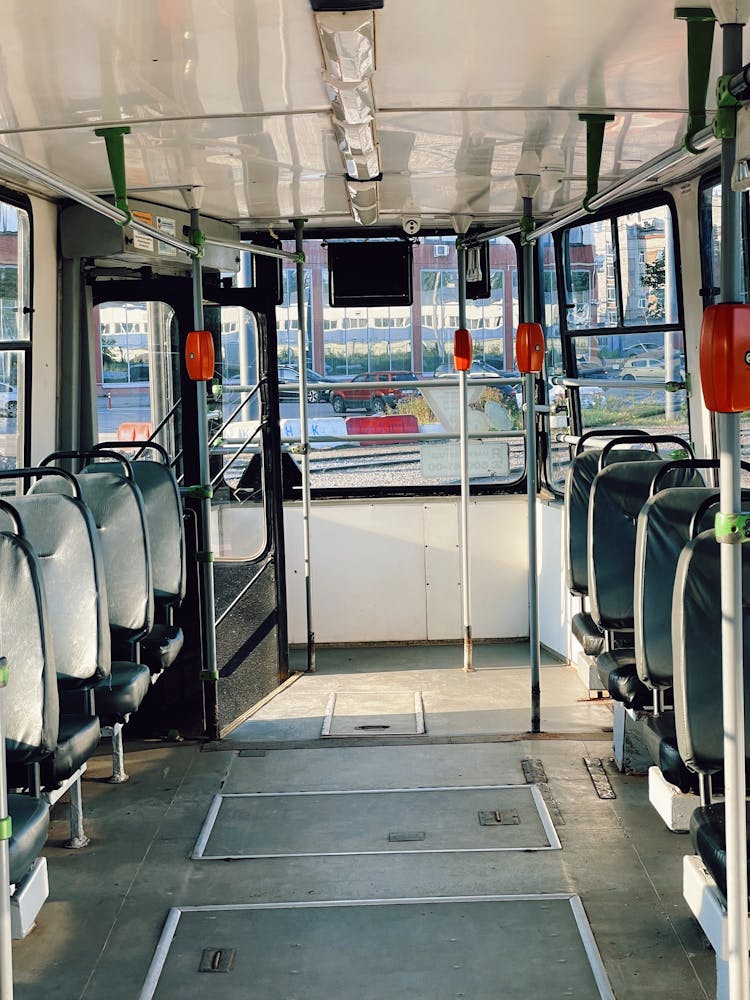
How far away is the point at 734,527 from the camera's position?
244cm

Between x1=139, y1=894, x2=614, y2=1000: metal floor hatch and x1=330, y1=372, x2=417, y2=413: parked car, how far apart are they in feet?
13.9

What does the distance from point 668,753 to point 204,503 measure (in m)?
2.87

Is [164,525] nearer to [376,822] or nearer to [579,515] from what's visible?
[376,822]

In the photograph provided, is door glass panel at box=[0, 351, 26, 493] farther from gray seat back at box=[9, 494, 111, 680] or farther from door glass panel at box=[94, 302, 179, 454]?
gray seat back at box=[9, 494, 111, 680]

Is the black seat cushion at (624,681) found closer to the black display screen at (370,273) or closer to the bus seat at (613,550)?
the bus seat at (613,550)

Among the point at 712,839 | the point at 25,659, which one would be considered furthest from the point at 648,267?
the point at 25,659

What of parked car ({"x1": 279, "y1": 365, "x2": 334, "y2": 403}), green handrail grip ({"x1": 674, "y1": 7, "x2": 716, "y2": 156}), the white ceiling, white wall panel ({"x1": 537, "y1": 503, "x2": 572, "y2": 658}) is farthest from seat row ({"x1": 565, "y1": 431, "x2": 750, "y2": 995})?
parked car ({"x1": 279, "y1": 365, "x2": 334, "y2": 403})

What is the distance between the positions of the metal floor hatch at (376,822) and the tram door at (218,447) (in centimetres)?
111

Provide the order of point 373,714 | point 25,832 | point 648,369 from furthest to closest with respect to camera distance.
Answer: point 648,369
point 373,714
point 25,832

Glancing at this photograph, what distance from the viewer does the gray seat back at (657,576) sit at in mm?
3941

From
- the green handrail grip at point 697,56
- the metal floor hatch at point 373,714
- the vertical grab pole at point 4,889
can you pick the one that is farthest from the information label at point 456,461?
the vertical grab pole at point 4,889

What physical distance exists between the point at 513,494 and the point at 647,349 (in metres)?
1.73

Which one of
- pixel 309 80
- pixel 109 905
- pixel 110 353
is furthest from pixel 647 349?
pixel 109 905


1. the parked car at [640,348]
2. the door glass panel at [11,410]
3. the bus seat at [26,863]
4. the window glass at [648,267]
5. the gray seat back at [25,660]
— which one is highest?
the window glass at [648,267]
